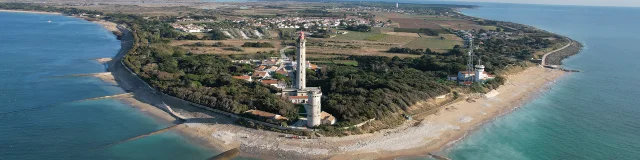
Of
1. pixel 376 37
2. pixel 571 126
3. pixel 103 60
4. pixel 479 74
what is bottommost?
pixel 571 126

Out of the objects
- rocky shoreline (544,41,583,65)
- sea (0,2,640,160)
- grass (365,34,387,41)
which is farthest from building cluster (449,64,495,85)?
grass (365,34,387,41)

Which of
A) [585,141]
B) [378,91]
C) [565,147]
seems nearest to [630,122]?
[585,141]

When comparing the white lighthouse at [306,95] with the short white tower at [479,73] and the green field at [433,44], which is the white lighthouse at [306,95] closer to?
the short white tower at [479,73]

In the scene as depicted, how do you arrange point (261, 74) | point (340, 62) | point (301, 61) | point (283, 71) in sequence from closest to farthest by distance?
1. point (301, 61)
2. point (261, 74)
3. point (283, 71)
4. point (340, 62)

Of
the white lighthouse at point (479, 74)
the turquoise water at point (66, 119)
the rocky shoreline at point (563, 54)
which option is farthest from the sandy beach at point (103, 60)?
the rocky shoreline at point (563, 54)

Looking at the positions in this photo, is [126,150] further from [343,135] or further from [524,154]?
[524,154]

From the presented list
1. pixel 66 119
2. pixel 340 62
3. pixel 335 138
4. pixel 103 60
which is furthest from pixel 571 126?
pixel 103 60

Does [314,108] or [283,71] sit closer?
[314,108]

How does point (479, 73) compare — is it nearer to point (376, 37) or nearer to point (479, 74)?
point (479, 74)

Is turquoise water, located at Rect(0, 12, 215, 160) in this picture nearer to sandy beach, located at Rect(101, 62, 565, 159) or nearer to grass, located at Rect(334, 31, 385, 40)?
sandy beach, located at Rect(101, 62, 565, 159)
